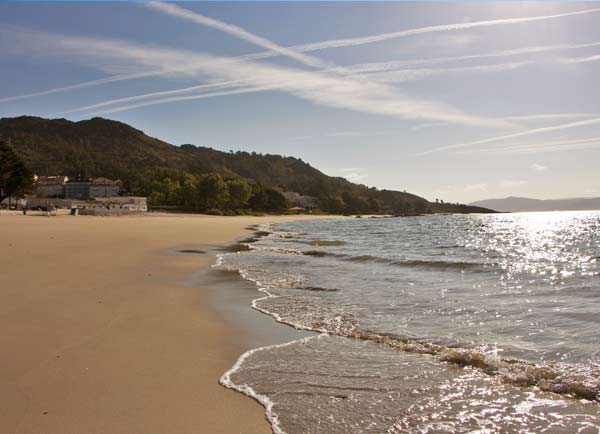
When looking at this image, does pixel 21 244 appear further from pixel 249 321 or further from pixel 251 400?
pixel 251 400

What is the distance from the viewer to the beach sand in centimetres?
384

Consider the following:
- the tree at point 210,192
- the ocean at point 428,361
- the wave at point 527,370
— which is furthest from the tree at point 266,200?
Answer: the wave at point 527,370

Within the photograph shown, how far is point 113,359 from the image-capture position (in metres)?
5.40

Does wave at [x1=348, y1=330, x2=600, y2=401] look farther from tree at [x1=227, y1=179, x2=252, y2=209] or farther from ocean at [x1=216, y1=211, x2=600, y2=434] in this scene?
tree at [x1=227, y1=179, x2=252, y2=209]

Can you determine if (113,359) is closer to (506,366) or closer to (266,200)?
(506,366)

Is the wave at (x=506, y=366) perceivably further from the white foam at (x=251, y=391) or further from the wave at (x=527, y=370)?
the white foam at (x=251, y=391)

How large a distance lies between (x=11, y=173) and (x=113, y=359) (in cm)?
6056

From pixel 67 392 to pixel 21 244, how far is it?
16.8m

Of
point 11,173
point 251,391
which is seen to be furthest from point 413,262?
point 11,173

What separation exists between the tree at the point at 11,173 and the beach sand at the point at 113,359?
170ft

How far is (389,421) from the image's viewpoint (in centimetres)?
405

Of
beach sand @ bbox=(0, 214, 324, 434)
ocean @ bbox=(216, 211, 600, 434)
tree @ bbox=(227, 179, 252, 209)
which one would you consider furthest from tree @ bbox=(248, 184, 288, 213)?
beach sand @ bbox=(0, 214, 324, 434)

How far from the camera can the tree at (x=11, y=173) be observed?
54.0 m

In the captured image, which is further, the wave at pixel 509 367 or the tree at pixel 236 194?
the tree at pixel 236 194
